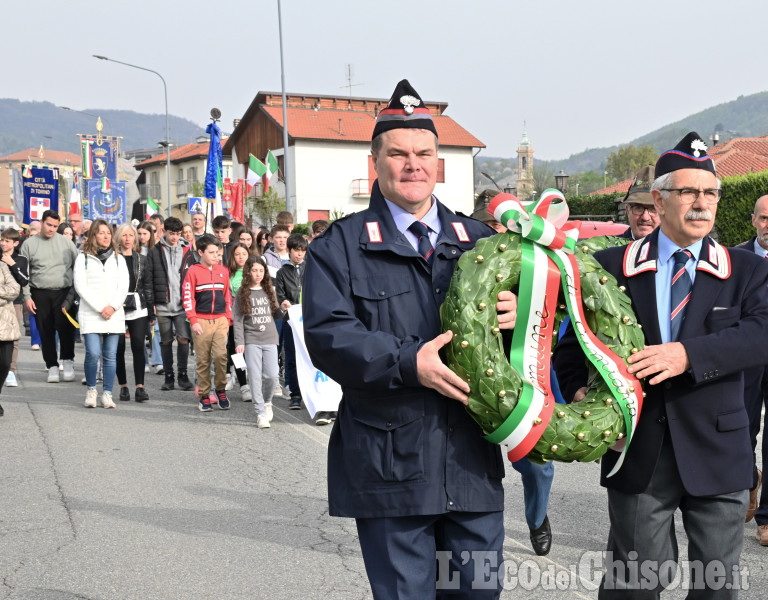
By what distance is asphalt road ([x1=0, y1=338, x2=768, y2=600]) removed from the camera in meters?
4.83

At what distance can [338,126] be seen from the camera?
59.8 m

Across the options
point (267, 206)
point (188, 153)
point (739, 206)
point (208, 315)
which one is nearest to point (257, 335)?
A: point (208, 315)

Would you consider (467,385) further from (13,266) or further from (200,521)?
(13,266)

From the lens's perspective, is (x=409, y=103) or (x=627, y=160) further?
(x=627, y=160)

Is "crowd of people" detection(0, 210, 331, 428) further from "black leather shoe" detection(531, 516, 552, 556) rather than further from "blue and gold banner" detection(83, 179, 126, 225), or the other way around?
"blue and gold banner" detection(83, 179, 126, 225)

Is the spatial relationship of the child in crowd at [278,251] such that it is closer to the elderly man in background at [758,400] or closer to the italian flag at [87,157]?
the elderly man in background at [758,400]

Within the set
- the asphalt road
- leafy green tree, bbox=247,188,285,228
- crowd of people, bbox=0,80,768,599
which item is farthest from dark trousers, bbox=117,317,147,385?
leafy green tree, bbox=247,188,285,228

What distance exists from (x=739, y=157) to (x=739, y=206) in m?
31.2

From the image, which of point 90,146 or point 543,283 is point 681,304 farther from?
point 90,146

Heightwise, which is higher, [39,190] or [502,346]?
[39,190]

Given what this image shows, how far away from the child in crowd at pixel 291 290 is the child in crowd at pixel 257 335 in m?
0.79

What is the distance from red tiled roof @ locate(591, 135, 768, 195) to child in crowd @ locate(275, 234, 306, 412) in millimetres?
32724

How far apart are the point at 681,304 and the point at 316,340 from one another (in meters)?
1.36

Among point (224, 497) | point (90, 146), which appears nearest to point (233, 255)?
point (224, 497)
